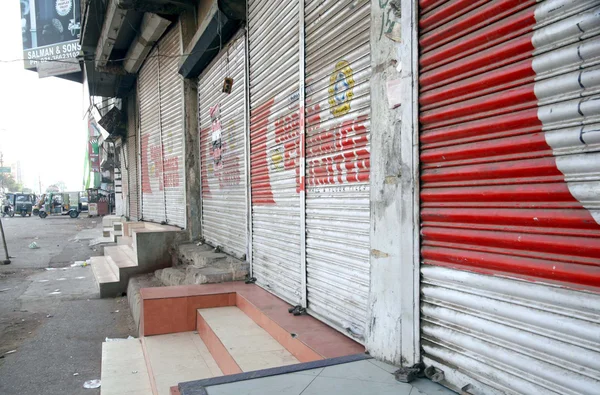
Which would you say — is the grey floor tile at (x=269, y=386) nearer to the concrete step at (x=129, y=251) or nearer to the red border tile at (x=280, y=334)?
the red border tile at (x=280, y=334)

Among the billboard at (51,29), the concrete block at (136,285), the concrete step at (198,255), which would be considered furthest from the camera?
the billboard at (51,29)

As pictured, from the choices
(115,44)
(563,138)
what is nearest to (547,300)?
(563,138)

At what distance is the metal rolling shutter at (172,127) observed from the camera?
8.59m

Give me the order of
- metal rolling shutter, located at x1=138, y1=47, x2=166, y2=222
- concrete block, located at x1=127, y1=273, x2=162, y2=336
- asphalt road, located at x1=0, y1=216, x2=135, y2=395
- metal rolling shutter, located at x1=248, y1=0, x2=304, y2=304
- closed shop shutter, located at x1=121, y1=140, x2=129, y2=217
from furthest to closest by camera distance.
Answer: closed shop shutter, located at x1=121, y1=140, x2=129, y2=217 < metal rolling shutter, located at x1=138, y1=47, x2=166, y2=222 < concrete block, located at x1=127, y1=273, x2=162, y2=336 < asphalt road, located at x1=0, y1=216, x2=135, y2=395 < metal rolling shutter, located at x1=248, y1=0, x2=304, y2=304

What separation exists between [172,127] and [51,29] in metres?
26.4

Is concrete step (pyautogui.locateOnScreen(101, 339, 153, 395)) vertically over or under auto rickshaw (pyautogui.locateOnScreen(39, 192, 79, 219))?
under

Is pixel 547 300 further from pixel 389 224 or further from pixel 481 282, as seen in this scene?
pixel 389 224

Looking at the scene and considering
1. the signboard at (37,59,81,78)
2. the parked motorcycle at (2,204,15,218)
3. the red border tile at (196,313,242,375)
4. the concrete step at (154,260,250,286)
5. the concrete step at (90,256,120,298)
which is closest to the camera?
the red border tile at (196,313,242,375)

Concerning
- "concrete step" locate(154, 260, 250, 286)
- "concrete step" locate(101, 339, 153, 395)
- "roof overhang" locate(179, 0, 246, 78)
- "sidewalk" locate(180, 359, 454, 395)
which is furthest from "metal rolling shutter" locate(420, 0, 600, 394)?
"roof overhang" locate(179, 0, 246, 78)

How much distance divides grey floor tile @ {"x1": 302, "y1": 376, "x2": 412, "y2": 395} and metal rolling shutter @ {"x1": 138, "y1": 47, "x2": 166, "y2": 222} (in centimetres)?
878

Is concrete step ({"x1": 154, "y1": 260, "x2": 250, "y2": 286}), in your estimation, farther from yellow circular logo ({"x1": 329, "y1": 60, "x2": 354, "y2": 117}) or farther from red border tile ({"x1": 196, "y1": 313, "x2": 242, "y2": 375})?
yellow circular logo ({"x1": 329, "y1": 60, "x2": 354, "y2": 117})

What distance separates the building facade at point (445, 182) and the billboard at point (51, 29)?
2889 cm

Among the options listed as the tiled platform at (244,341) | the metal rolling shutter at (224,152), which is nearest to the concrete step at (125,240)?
the metal rolling shutter at (224,152)

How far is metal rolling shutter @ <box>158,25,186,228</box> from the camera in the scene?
8.59 m
